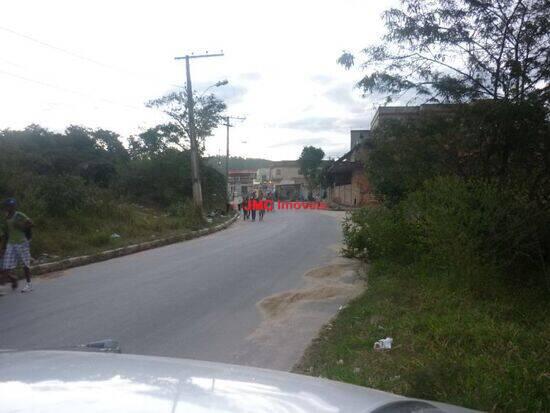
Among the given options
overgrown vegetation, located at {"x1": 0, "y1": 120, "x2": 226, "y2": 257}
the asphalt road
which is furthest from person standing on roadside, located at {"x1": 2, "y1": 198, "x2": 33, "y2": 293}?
overgrown vegetation, located at {"x1": 0, "y1": 120, "x2": 226, "y2": 257}

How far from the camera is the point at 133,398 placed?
1896 millimetres

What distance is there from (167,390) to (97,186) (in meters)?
25.9

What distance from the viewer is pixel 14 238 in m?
9.48

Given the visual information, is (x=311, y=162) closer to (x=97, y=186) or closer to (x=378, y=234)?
(x=97, y=186)

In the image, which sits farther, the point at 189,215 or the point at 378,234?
the point at 189,215

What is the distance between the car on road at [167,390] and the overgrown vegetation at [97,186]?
1200 centimetres

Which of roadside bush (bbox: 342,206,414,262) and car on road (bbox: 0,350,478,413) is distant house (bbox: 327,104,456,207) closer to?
roadside bush (bbox: 342,206,414,262)

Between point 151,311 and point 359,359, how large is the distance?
11.9 ft

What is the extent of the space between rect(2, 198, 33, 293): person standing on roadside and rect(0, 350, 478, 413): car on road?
764 centimetres

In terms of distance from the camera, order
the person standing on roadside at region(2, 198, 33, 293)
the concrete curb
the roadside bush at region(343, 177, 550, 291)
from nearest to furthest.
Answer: the roadside bush at region(343, 177, 550, 291)
the person standing on roadside at region(2, 198, 33, 293)
the concrete curb

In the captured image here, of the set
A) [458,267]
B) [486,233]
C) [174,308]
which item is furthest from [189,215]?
[486,233]

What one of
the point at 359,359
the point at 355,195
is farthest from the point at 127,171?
the point at 359,359

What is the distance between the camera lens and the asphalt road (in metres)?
6.20

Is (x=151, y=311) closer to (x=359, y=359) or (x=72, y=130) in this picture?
(x=359, y=359)
